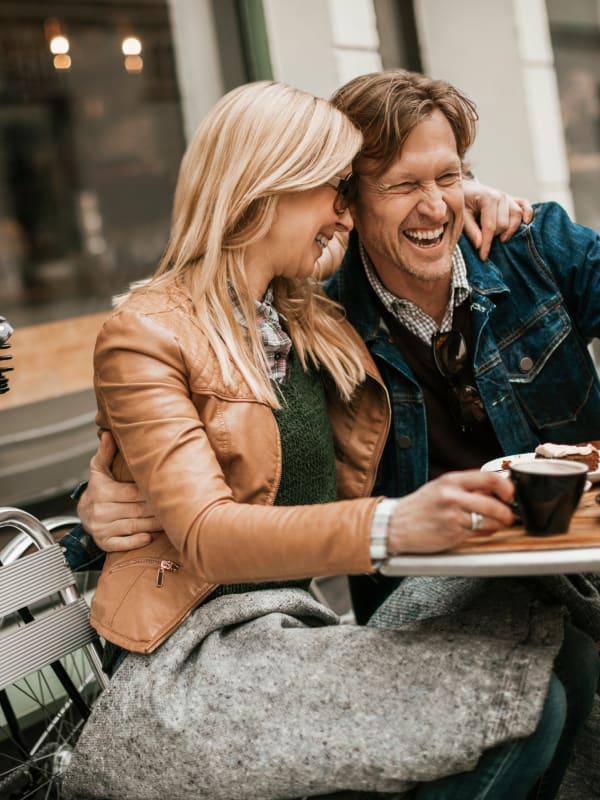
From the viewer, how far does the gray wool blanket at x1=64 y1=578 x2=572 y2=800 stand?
1.47 m

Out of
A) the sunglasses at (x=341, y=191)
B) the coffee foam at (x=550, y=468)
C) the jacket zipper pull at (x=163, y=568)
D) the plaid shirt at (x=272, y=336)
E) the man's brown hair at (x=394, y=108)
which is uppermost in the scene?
the man's brown hair at (x=394, y=108)

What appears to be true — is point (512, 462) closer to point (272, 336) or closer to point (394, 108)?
point (272, 336)

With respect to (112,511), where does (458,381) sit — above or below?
above

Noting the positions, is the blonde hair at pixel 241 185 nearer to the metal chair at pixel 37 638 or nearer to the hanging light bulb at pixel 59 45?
the metal chair at pixel 37 638

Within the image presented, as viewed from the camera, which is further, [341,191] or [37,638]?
[341,191]

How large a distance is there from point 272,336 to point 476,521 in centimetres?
74

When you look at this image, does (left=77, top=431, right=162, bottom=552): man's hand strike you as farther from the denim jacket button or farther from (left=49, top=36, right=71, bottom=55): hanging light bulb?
(left=49, top=36, right=71, bottom=55): hanging light bulb

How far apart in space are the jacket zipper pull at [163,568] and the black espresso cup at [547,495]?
0.67 meters

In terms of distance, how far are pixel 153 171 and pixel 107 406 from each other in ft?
9.82

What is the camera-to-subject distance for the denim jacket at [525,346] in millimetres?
2297

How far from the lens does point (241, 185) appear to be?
1.85 meters

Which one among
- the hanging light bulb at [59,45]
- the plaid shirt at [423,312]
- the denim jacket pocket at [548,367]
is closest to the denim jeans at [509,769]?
the denim jacket pocket at [548,367]

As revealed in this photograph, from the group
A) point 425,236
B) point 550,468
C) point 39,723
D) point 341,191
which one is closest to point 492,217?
point 425,236

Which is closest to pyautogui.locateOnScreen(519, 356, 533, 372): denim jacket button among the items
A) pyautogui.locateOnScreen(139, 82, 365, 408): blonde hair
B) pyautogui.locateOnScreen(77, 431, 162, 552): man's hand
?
pyautogui.locateOnScreen(139, 82, 365, 408): blonde hair
